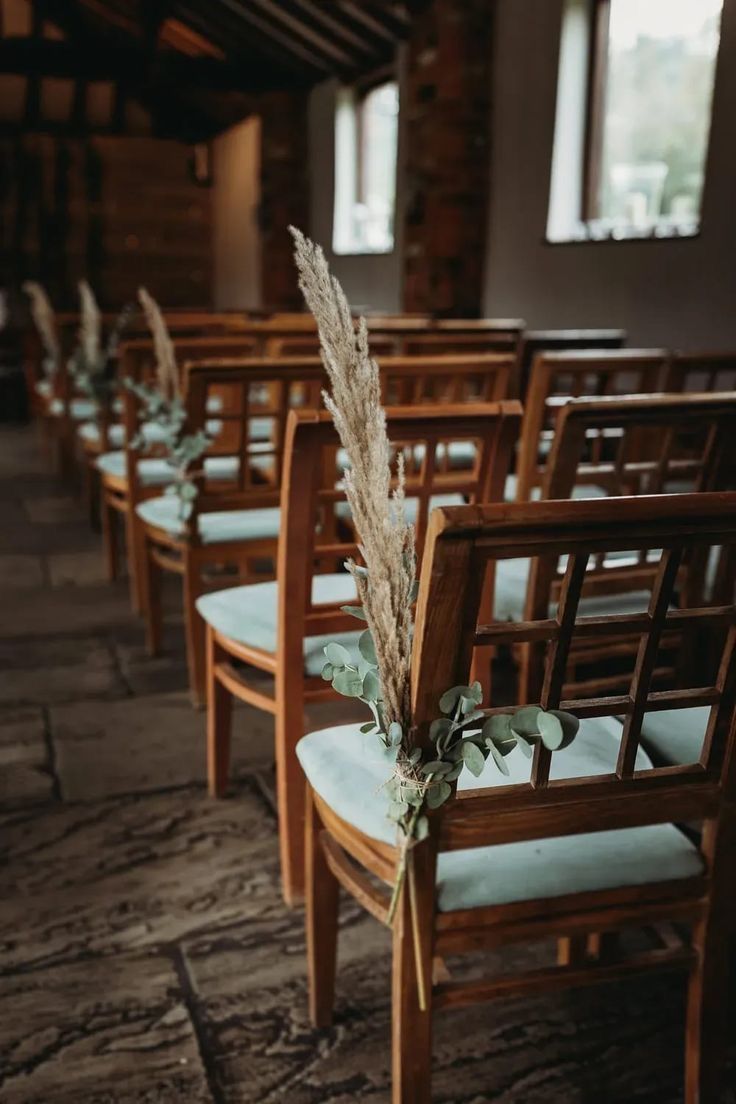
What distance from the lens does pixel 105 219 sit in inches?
377

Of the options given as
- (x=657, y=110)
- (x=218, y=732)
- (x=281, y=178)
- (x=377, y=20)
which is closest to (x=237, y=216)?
(x=281, y=178)

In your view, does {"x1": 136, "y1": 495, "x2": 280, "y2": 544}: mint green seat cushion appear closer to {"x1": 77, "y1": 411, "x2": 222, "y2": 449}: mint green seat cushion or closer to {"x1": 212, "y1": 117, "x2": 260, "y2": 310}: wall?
{"x1": 77, "y1": 411, "x2": 222, "y2": 449}: mint green seat cushion

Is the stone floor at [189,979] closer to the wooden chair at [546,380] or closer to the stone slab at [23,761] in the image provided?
the stone slab at [23,761]

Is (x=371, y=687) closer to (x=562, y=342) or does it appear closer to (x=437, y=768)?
(x=437, y=768)

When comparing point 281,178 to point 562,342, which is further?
point 281,178

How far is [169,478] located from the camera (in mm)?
3129

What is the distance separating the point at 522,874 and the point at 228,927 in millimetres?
769

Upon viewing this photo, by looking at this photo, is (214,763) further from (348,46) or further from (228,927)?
(348,46)

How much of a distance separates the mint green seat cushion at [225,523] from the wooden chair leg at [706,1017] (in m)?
1.48

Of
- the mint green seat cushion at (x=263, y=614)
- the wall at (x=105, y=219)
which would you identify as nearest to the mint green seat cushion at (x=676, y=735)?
the mint green seat cushion at (x=263, y=614)

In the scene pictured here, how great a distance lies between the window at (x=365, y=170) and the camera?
764 centimetres

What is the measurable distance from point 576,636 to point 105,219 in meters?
9.62

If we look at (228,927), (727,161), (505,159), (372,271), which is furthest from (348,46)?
(228,927)

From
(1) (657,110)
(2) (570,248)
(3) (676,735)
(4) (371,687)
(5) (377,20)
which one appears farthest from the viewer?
(5) (377,20)
